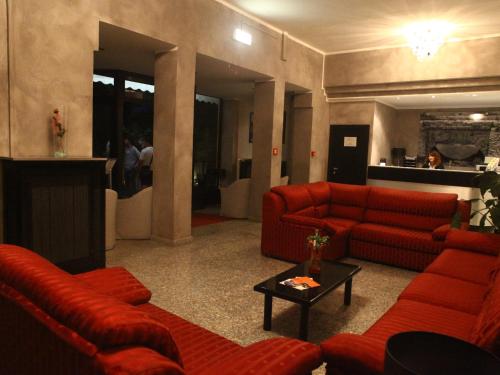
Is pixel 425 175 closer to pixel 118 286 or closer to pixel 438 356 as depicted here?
pixel 118 286

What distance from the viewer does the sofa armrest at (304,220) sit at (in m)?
4.57

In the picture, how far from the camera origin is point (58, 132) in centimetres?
385

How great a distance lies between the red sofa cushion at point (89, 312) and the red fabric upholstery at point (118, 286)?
0.80 m

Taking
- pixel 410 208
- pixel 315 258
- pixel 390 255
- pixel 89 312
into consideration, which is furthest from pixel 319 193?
pixel 89 312

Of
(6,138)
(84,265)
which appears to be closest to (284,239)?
(84,265)

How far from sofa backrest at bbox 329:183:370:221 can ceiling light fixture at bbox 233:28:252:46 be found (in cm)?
269

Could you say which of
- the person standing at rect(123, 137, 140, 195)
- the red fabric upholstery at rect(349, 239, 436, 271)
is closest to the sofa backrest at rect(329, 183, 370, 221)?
the red fabric upholstery at rect(349, 239, 436, 271)

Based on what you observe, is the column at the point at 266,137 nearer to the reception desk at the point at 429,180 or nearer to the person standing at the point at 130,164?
the person standing at the point at 130,164

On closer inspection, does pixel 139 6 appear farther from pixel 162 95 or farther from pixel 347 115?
pixel 347 115

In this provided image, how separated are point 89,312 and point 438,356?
3.61 ft

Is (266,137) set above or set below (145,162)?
above

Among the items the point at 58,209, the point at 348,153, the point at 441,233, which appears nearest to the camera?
the point at 58,209

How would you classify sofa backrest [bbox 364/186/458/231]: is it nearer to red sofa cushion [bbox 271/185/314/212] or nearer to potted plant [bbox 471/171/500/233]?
potted plant [bbox 471/171/500/233]

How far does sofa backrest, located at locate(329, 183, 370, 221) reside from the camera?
5609mm
